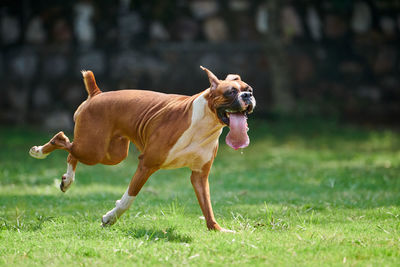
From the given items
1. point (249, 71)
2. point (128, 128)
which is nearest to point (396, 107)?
point (249, 71)

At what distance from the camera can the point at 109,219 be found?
5.33 meters

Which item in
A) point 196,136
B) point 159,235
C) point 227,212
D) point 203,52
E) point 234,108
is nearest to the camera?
point 234,108

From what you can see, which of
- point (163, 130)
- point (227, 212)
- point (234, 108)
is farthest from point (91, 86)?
point (227, 212)

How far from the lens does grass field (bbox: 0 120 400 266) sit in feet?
14.7

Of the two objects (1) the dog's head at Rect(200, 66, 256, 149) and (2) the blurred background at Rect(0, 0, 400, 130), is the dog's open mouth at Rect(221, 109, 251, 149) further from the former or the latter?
(2) the blurred background at Rect(0, 0, 400, 130)

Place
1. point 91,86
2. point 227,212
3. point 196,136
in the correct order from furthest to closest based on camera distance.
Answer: point 227,212 < point 91,86 < point 196,136

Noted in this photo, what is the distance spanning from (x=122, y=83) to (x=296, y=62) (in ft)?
14.5

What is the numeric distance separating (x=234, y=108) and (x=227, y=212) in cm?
176

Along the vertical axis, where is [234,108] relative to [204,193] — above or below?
above

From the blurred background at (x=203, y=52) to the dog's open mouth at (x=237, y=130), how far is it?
31.6ft

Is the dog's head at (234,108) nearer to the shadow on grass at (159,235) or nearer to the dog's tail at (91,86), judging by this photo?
the shadow on grass at (159,235)

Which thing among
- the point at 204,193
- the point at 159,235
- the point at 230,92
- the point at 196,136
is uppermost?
the point at 230,92

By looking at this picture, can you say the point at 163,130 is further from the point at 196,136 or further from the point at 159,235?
the point at 159,235

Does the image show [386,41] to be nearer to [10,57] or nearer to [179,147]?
[10,57]
